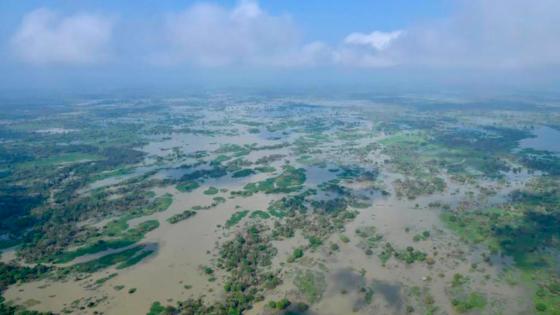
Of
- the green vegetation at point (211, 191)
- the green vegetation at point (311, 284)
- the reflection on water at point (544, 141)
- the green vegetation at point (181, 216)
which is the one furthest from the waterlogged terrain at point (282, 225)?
the reflection on water at point (544, 141)

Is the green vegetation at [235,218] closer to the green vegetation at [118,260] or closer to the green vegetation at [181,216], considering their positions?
the green vegetation at [181,216]

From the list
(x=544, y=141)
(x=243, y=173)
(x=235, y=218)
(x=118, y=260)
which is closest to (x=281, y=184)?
(x=243, y=173)

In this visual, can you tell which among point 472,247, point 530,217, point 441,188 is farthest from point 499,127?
point 472,247

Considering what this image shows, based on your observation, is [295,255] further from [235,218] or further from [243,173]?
[243,173]

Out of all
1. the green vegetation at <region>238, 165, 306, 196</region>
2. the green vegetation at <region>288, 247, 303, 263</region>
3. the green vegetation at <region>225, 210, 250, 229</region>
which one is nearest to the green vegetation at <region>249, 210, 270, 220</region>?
the green vegetation at <region>225, 210, 250, 229</region>

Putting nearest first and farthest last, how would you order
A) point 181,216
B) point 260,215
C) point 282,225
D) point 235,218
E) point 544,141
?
point 282,225
point 235,218
point 181,216
point 260,215
point 544,141

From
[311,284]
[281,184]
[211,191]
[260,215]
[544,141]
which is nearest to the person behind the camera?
[311,284]

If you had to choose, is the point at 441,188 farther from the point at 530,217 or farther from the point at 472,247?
the point at 472,247

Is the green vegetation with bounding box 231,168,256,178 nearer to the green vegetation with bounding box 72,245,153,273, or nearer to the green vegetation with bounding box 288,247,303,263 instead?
the green vegetation with bounding box 72,245,153,273
